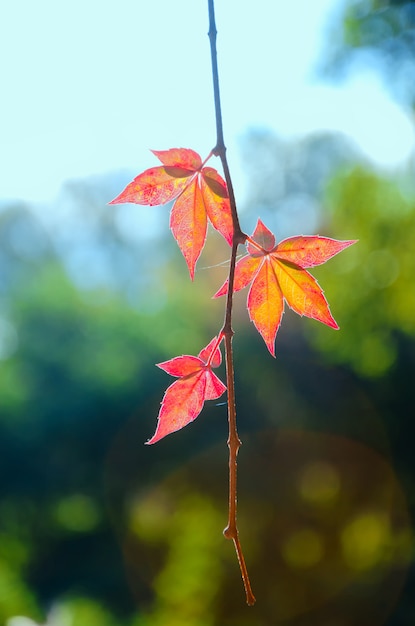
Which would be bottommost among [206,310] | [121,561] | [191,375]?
[121,561]

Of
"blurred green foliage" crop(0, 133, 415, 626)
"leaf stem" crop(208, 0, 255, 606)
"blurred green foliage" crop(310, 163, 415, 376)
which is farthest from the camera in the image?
"blurred green foliage" crop(310, 163, 415, 376)

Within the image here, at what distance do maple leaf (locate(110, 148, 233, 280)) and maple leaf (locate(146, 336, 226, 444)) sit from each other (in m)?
0.06

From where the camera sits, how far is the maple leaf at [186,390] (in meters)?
0.35

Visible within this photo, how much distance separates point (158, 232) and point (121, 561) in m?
3.67

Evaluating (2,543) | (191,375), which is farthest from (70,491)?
(191,375)

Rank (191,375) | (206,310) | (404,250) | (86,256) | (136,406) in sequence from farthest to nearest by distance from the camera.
→ (86,256), (206,310), (136,406), (404,250), (191,375)

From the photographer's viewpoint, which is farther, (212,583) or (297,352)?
(297,352)

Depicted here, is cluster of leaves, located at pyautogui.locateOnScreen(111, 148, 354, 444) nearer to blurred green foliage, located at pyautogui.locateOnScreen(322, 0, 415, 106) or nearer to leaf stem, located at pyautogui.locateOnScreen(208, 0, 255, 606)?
leaf stem, located at pyautogui.locateOnScreen(208, 0, 255, 606)

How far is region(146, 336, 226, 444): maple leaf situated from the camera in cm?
35

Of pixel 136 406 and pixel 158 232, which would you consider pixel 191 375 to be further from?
pixel 158 232

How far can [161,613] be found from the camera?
3.10m

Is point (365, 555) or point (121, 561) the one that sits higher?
point (365, 555)

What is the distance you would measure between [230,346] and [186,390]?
0.09 metres

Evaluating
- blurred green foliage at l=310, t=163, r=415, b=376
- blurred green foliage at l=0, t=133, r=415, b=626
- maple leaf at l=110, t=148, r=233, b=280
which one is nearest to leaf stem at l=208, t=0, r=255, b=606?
maple leaf at l=110, t=148, r=233, b=280
